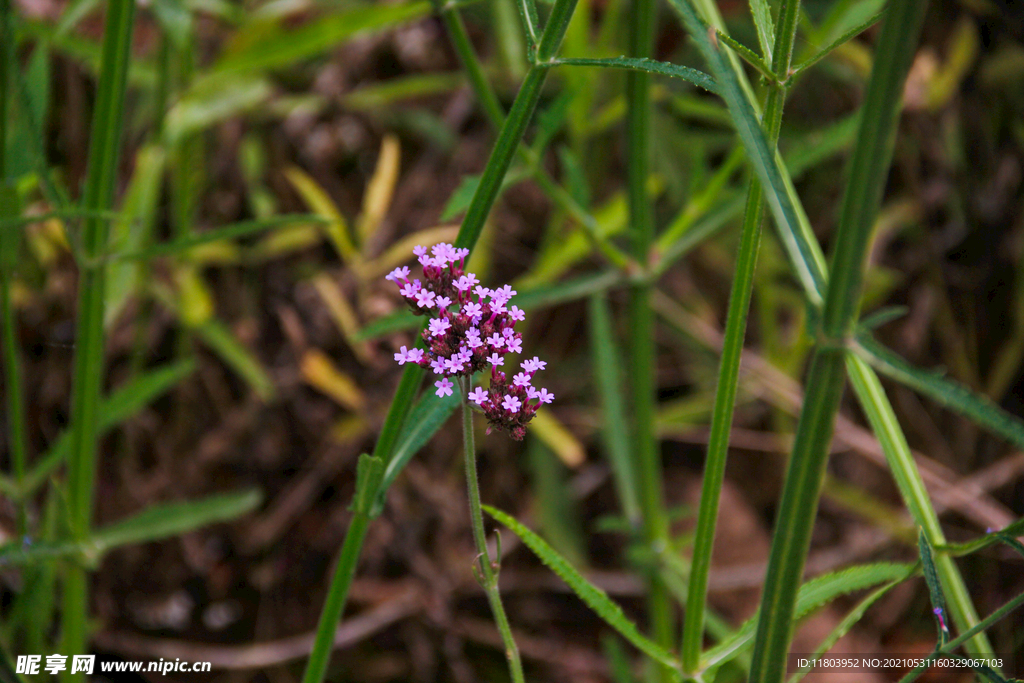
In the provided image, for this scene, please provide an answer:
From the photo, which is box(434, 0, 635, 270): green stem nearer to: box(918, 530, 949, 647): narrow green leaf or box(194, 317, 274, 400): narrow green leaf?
box(918, 530, 949, 647): narrow green leaf

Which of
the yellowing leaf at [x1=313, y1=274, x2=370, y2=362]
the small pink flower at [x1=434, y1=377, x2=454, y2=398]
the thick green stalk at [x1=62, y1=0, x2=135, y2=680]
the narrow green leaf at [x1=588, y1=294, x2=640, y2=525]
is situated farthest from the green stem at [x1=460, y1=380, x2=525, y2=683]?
the yellowing leaf at [x1=313, y1=274, x2=370, y2=362]

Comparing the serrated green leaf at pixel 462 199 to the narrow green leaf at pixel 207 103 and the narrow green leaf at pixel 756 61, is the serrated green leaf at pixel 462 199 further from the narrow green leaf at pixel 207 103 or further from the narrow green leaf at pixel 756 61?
the narrow green leaf at pixel 207 103

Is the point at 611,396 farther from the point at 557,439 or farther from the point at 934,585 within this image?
the point at 934,585

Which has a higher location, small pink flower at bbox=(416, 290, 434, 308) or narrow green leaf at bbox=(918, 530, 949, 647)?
small pink flower at bbox=(416, 290, 434, 308)

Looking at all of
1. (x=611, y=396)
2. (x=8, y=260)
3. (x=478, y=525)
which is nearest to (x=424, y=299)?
(x=478, y=525)

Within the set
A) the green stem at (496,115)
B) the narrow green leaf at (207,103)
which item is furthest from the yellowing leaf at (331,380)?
the green stem at (496,115)
